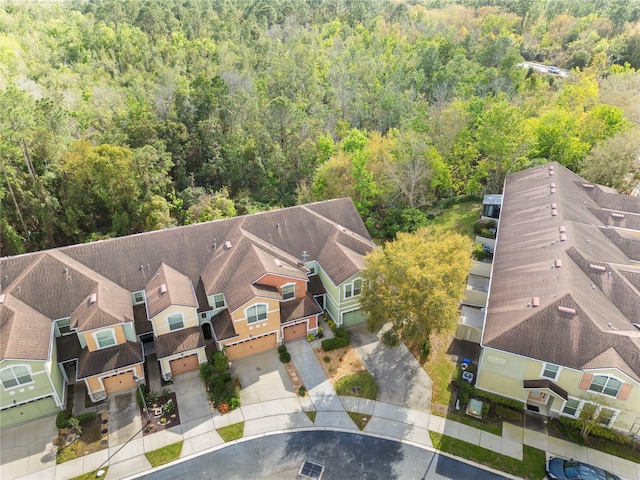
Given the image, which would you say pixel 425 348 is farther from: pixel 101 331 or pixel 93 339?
pixel 93 339

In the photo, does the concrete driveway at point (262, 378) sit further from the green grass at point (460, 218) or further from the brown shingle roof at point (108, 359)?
the green grass at point (460, 218)

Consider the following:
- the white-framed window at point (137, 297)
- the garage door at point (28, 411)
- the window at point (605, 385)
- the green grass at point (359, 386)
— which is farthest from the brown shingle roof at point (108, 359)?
the window at point (605, 385)

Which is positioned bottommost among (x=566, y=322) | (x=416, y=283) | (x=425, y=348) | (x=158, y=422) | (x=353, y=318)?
(x=158, y=422)

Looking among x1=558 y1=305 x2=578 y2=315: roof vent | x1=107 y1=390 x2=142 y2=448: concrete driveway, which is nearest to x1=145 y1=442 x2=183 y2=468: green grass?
x1=107 y1=390 x2=142 y2=448: concrete driveway

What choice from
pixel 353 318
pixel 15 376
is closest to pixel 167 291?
pixel 15 376

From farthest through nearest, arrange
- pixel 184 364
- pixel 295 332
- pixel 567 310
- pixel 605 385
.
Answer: pixel 295 332, pixel 184 364, pixel 567 310, pixel 605 385

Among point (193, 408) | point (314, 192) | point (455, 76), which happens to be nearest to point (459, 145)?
point (314, 192)

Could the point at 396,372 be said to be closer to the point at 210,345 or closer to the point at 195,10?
the point at 210,345
